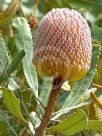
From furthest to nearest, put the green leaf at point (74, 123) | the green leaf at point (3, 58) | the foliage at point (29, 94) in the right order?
the green leaf at point (3, 58) → the foliage at point (29, 94) → the green leaf at point (74, 123)

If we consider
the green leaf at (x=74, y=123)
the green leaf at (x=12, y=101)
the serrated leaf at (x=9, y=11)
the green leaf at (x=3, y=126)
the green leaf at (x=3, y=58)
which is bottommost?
the green leaf at (x=3, y=126)

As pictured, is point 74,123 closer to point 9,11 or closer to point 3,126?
point 3,126

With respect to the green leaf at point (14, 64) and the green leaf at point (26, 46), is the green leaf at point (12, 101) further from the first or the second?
the green leaf at point (26, 46)

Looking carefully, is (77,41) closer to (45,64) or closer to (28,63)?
(45,64)

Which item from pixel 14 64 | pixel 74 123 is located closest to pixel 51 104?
pixel 74 123

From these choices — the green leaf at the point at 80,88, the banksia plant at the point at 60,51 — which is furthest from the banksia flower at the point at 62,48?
the green leaf at the point at 80,88

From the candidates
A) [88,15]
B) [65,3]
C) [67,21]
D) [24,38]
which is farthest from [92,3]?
[67,21]

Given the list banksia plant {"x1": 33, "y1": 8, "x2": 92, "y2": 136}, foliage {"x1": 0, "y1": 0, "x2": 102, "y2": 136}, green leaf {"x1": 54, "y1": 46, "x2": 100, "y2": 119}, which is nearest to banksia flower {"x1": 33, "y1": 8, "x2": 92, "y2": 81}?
banksia plant {"x1": 33, "y1": 8, "x2": 92, "y2": 136}

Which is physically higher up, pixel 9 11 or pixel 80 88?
pixel 9 11

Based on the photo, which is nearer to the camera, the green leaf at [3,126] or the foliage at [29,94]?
the foliage at [29,94]
